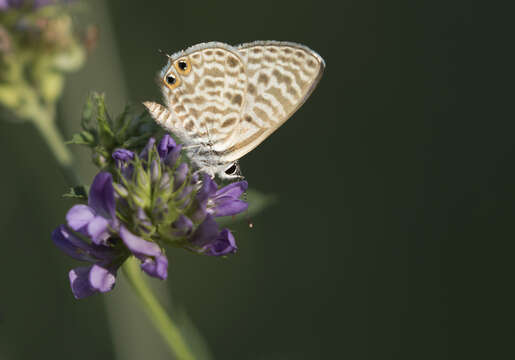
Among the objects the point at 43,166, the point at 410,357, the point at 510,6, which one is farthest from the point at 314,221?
the point at 510,6

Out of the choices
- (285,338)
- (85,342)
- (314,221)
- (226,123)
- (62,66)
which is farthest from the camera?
(314,221)

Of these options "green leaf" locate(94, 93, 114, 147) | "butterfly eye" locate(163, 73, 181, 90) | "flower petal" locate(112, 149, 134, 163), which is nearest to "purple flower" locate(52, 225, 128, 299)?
"flower petal" locate(112, 149, 134, 163)

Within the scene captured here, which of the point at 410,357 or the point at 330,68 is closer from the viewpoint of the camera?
the point at 410,357

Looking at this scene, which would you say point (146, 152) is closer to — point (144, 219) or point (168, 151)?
point (168, 151)

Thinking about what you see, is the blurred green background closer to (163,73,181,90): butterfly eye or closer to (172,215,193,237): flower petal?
(163,73,181,90): butterfly eye

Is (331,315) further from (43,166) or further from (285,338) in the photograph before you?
(43,166)
